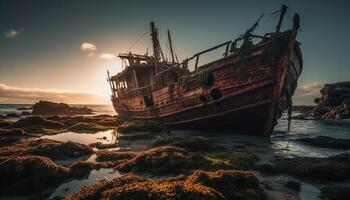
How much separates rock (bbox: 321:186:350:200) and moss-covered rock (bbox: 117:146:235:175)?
7.52 feet

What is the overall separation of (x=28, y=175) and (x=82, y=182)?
4.81 feet

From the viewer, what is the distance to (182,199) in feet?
10.6

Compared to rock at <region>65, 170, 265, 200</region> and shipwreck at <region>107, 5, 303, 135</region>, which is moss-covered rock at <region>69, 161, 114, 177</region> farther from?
shipwreck at <region>107, 5, 303, 135</region>

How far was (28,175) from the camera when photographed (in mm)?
5559

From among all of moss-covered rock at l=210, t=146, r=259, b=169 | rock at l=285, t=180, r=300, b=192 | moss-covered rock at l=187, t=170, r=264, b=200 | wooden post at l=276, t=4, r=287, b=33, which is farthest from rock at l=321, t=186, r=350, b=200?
wooden post at l=276, t=4, r=287, b=33

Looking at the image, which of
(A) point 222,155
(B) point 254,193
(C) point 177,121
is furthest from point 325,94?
(B) point 254,193

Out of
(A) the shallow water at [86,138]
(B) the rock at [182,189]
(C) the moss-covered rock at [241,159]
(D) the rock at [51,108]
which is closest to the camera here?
(B) the rock at [182,189]

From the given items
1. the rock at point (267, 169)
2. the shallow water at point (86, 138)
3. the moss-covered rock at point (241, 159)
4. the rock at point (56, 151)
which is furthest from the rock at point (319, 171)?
the shallow water at point (86, 138)

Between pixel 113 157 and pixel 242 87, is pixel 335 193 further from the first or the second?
pixel 242 87

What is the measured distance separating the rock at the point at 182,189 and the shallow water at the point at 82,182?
121 cm

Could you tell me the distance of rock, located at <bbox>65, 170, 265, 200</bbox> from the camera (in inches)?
132

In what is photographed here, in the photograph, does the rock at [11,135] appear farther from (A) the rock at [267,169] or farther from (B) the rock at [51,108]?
(B) the rock at [51,108]

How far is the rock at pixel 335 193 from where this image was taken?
15.5ft

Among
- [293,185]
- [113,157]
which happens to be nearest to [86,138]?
[113,157]
